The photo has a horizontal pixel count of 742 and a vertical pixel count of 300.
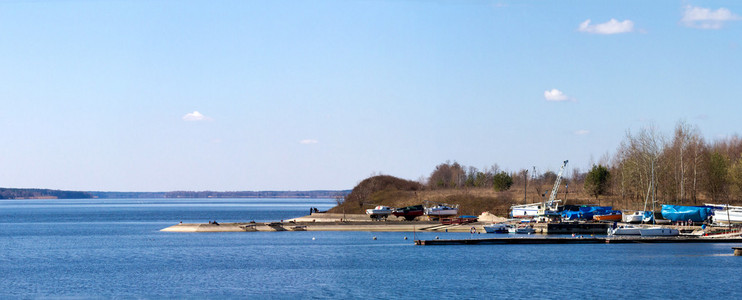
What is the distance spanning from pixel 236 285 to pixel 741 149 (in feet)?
521

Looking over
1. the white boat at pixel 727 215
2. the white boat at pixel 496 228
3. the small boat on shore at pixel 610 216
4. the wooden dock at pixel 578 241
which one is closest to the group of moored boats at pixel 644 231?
the wooden dock at pixel 578 241

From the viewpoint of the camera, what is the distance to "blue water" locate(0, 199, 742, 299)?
208 feet

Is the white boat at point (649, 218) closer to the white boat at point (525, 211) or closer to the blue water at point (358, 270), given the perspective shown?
the white boat at point (525, 211)

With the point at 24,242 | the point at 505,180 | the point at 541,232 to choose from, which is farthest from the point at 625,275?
the point at 505,180

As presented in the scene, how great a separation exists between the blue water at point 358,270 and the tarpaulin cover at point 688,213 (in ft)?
86.3

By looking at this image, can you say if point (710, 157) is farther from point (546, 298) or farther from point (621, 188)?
point (546, 298)

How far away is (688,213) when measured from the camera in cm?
13062

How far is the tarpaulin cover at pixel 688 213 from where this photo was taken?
130 m

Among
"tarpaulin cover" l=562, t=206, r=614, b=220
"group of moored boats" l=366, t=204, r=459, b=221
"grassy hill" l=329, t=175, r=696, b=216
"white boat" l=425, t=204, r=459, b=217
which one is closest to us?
"tarpaulin cover" l=562, t=206, r=614, b=220

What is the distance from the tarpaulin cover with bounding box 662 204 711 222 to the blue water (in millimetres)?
26301

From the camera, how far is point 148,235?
135 m

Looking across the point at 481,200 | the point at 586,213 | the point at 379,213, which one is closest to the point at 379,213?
the point at 379,213

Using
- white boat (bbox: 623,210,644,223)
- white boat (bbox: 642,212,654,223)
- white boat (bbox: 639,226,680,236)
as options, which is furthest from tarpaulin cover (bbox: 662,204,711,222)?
white boat (bbox: 639,226,680,236)

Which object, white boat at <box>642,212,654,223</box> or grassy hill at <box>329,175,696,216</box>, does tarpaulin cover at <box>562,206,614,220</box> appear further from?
grassy hill at <box>329,175,696,216</box>
